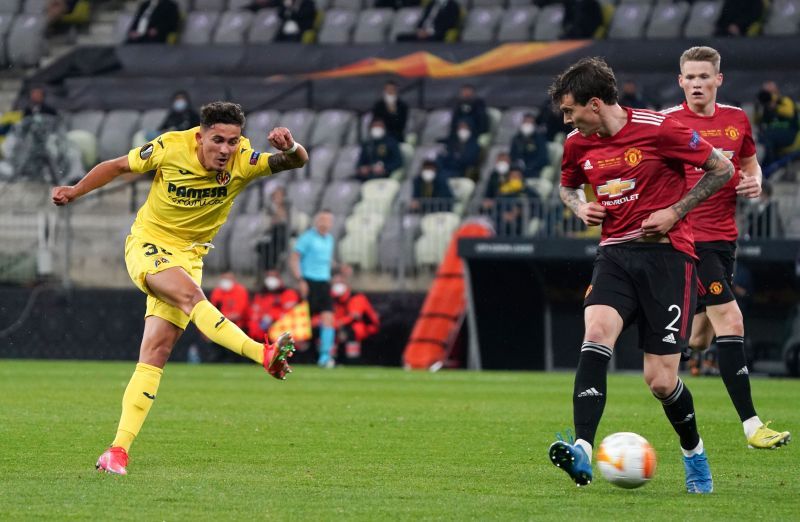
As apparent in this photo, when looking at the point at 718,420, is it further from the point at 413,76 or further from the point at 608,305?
the point at 413,76

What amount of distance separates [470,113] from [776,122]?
16.0ft

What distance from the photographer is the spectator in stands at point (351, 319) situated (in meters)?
21.7

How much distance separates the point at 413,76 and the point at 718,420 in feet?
54.3

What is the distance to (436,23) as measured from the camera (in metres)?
27.8

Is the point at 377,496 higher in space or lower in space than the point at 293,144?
lower

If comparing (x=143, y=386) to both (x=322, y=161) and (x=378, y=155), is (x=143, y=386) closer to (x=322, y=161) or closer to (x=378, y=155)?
(x=378, y=155)

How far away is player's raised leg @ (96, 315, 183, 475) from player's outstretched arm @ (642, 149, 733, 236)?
2.68 m

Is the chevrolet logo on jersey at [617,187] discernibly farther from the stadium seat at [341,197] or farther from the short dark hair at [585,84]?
the stadium seat at [341,197]

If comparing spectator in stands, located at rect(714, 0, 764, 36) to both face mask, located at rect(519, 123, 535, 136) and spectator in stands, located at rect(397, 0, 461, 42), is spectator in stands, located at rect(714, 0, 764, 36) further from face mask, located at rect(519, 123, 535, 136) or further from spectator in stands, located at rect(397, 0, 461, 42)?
spectator in stands, located at rect(397, 0, 461, 42)

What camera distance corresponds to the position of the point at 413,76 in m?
27.6

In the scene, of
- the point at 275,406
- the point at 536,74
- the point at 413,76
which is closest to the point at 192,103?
the point at 413,76

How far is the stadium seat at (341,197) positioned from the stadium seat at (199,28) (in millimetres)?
6813

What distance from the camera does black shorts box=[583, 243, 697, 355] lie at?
740 cm

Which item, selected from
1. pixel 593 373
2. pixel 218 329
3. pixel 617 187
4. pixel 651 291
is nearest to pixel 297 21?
pixel 218 329
